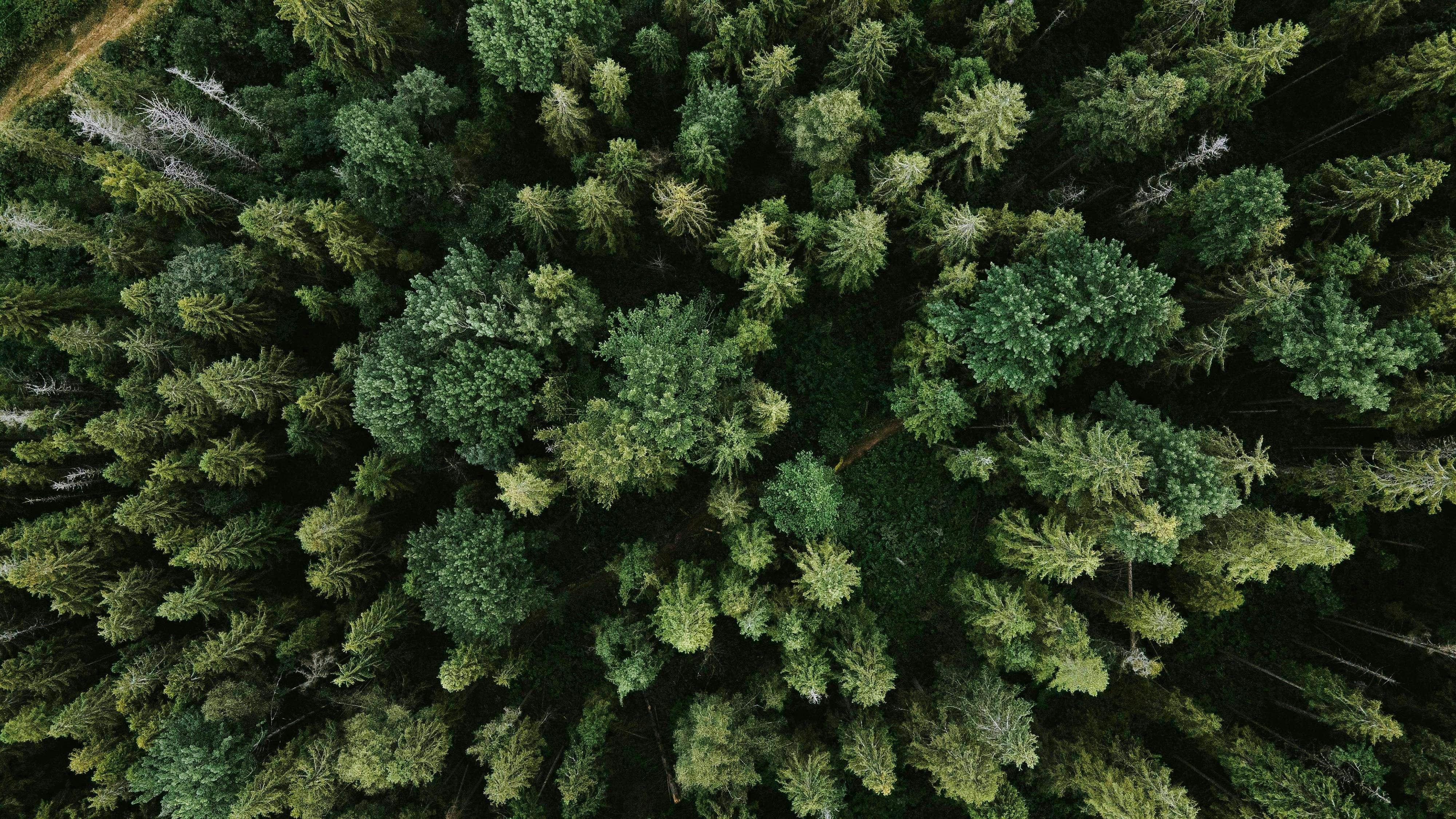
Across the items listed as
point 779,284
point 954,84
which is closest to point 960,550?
point 779,284

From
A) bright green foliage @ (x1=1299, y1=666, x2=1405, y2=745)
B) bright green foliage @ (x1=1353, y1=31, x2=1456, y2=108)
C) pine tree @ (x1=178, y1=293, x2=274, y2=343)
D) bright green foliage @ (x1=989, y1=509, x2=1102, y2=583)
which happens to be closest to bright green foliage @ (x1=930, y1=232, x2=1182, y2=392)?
bright green foliage @ (x1=989, y1=509, x2=1102, y2=583)

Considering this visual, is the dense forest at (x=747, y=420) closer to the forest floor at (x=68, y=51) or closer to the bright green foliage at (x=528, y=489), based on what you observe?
the bright green foliage at (x=528, y=489)

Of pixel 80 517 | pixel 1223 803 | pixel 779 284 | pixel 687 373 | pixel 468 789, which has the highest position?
pixel 779 284

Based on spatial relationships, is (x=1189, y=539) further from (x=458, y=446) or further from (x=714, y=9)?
(x=458, y=446)

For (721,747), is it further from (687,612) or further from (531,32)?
(531,32)

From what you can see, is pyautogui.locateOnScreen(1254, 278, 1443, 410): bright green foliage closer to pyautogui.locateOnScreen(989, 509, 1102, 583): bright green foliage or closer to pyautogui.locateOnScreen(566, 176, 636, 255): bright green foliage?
pyautogui.locateOnScreen(989, 509, 1102, 583): bright green foliage
